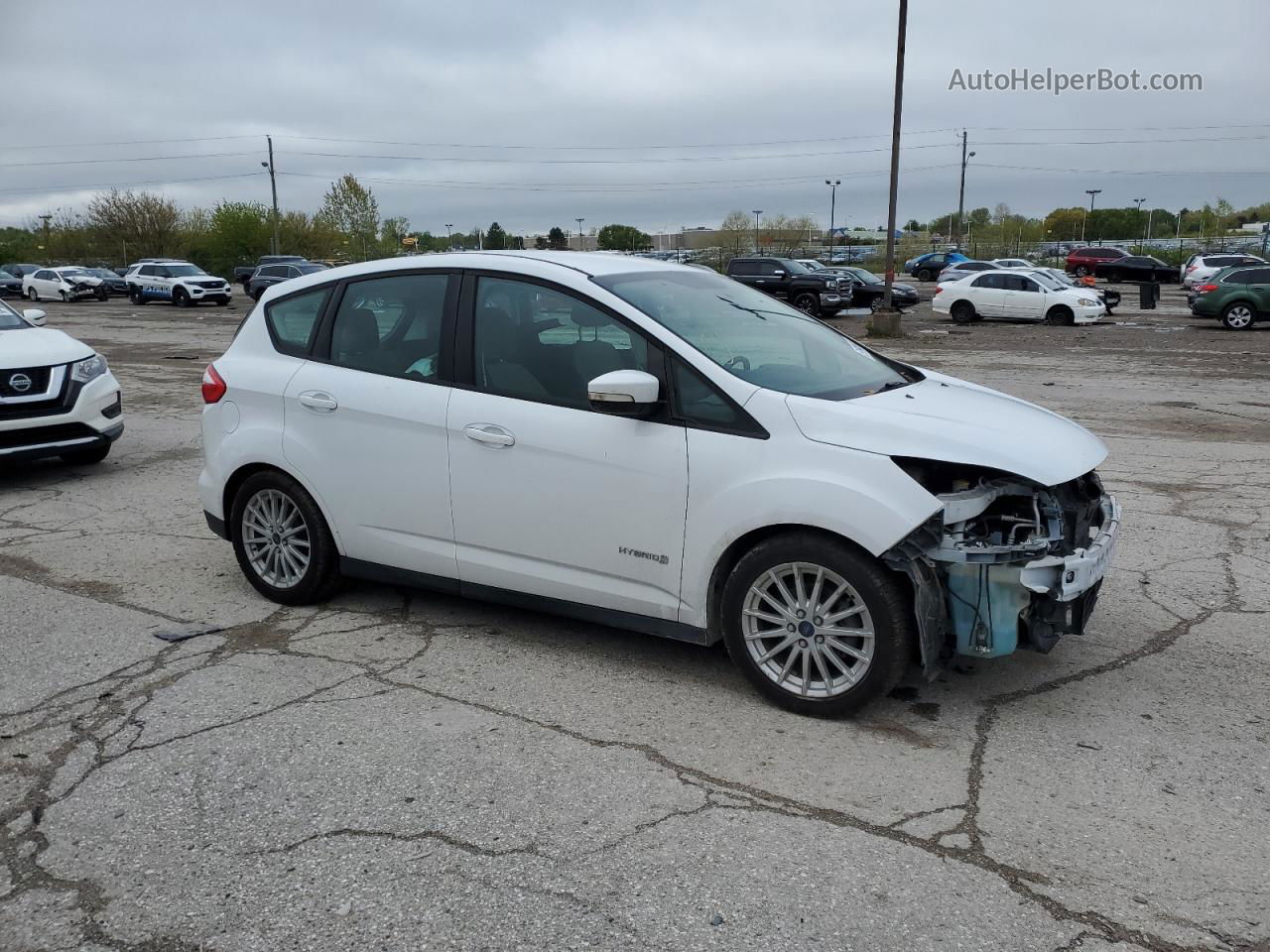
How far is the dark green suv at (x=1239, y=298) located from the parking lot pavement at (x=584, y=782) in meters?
22.9

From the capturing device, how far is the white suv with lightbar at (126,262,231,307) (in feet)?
138

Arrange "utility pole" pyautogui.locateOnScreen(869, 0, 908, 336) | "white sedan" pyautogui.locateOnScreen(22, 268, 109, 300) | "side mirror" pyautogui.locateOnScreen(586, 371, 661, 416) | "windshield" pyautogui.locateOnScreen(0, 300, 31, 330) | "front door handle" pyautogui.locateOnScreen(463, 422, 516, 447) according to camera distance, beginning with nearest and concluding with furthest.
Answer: "side mirror" pyautogui.locateOnScreen(586, 371, 661, 416) → "front door handle" pyautogui.locateOnScreen(463, 422, 516, 447) → "windshield" pyautogui.locateOnScreen(0, 300, 31, 330) → "utility pole" pyautogui.locateOnScreen(869, 0, 908, 336) → "white sedan" pyautogui.locateOnScreen(22, 268, 109, 300)

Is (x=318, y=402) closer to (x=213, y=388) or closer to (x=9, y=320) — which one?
(x=213, y=388)

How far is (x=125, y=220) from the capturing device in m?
77.9

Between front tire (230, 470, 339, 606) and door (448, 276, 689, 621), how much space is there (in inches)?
34.8

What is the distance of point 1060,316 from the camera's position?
28.6 m

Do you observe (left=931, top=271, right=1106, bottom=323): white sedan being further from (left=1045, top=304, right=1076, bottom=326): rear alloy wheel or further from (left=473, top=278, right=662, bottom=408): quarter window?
(left=473, top=278, right=662, bottom=408): quarter window

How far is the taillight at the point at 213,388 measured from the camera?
557cm

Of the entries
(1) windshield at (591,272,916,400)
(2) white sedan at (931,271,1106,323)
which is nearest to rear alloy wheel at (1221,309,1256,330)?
(2) white sedan at (931,271,1106,323)

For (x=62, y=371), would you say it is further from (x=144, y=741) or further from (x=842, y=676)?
(x=842, y=676)

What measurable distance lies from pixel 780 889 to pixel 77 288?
176 ft

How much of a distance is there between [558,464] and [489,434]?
0.37 m

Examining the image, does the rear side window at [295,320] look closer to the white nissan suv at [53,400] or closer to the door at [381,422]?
the door at [381,422]

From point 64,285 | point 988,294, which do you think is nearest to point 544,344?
point 988,294
